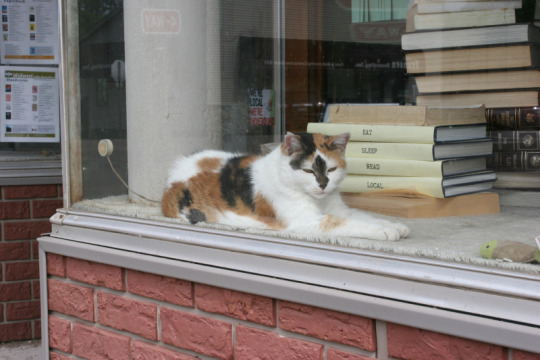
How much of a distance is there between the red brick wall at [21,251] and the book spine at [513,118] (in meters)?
2.56

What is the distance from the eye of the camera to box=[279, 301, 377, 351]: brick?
5.00 ft

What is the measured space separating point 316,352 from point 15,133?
266cm

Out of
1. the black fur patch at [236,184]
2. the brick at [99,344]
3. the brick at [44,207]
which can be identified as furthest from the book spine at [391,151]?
the brick at [44,207]

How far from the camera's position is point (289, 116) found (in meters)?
2.17

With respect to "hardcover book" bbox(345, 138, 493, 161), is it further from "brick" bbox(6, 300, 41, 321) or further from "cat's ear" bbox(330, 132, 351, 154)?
"brick" bbox(6, 300, 41, 321)

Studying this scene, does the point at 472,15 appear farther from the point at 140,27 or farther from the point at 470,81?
the point at 140,27

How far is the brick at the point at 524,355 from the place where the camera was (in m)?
1.26

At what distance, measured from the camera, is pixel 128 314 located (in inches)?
83.5

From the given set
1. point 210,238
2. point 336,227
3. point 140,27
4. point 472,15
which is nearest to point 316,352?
point 336,227

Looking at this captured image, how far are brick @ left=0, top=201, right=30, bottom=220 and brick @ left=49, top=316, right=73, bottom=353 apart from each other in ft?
4.55

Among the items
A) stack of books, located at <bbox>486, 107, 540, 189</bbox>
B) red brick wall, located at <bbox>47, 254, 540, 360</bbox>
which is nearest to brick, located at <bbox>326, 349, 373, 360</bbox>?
red brick wall, located at <bbox>47, 254, 540, 360</bbox>

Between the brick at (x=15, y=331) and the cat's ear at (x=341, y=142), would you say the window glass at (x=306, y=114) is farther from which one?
the brick at (x=15, y=331)

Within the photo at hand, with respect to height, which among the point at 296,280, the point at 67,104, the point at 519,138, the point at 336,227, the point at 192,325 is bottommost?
the point at 192,325

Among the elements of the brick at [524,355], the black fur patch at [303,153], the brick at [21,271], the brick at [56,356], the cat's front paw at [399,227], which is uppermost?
the black fur patch at [303,153]
